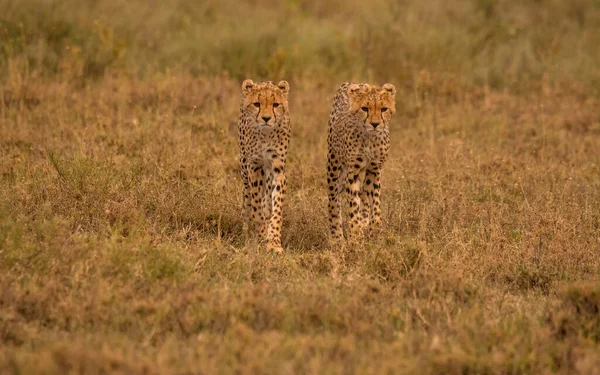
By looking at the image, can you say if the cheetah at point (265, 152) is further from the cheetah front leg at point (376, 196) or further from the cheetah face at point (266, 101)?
the cheetah front leg at point (376, 196)

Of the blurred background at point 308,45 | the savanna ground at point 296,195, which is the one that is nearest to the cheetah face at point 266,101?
the savanna ground at point 296,195

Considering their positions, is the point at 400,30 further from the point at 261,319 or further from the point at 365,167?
the point at 261,319

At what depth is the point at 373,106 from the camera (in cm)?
605

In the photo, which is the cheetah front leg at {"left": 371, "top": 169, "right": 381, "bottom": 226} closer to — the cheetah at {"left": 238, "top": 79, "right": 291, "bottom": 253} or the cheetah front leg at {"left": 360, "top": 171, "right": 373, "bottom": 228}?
Result: the cheetah front leg at {"left": 360, "top": 171, "right": 373, "bottom": 228}

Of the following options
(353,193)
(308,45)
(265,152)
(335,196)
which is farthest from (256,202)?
(308,45)

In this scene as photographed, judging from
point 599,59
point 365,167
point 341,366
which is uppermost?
point 599,59

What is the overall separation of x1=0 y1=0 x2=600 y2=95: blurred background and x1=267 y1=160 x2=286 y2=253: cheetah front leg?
11.5ft

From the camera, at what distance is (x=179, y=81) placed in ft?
30.9

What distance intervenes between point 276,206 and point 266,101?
698 millimetres

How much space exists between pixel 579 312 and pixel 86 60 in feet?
21.5

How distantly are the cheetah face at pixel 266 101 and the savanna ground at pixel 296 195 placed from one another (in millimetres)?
755

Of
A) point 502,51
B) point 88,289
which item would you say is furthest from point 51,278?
point 502,51

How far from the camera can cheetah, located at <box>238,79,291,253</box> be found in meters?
6.08

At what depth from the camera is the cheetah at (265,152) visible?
19.9 feet
